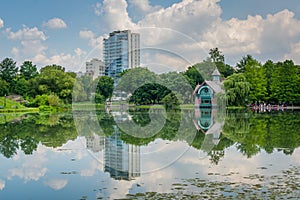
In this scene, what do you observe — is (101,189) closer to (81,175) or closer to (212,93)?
(81,175)

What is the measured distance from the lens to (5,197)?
5.79 meters

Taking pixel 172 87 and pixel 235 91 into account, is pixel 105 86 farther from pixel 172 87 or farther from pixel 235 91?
pixel 235 91

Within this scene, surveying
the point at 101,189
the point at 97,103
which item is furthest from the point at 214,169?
the point at 97,103

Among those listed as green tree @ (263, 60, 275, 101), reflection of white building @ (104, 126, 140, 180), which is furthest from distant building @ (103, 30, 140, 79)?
green tree @ (263, 60, 275, 101)

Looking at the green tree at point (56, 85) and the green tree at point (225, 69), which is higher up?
the green tree at point (225, 69)

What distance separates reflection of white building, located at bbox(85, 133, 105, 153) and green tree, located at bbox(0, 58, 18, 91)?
4565 cm

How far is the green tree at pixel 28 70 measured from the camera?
191 ft

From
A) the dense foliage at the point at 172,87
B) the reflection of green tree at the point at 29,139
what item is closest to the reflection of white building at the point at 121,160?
the reflection of green tree at the point at 29,139

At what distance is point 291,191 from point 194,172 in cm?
216

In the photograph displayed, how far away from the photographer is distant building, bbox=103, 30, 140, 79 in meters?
18.5

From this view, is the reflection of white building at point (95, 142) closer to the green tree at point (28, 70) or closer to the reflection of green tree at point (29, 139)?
the reflection of green tree at point (29, 139)

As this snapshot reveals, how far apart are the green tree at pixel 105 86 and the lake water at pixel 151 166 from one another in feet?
92.2

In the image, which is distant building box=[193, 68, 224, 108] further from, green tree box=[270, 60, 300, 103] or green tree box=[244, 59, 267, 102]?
green tree box=[270, 60, 300, 103]

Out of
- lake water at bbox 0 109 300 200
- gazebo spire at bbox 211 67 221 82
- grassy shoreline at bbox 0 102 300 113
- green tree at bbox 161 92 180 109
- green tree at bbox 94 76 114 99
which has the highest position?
gazebo spire at bbox 211 67 221 82
